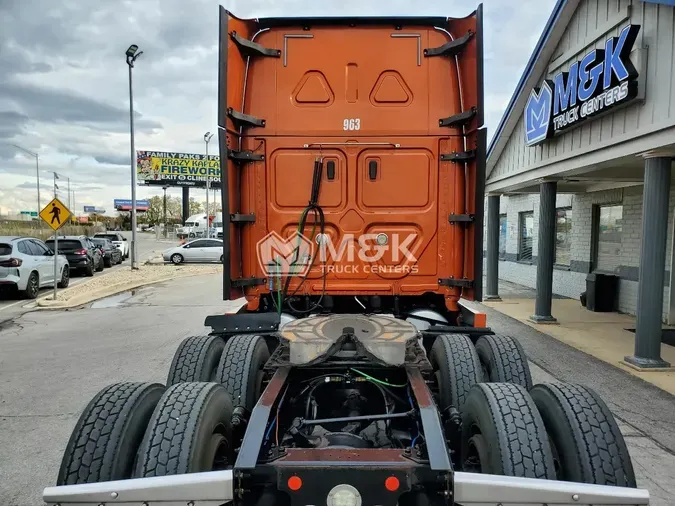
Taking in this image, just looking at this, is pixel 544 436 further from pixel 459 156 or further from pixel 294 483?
pixel 459 156

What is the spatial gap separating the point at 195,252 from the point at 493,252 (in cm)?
1782

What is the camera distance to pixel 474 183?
4.34 m

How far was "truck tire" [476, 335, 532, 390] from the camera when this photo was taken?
12.3 feet

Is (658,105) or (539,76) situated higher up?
(539,76)

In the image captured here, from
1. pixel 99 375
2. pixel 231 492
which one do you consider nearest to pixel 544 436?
pixel 231 492

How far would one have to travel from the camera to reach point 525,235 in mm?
17578

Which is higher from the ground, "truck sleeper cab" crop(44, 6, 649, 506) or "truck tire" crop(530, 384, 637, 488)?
"truck sleeper cab" crop(44, 6, 649, 506)

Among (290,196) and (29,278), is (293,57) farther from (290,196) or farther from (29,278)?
(29,278)

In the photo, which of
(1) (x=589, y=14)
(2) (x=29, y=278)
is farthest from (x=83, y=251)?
(1) (x=589, y=14)

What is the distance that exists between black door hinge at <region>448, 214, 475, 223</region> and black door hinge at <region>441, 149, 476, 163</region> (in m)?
0.49

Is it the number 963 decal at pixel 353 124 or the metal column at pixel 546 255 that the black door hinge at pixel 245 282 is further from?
the metal column at pixel 546 255

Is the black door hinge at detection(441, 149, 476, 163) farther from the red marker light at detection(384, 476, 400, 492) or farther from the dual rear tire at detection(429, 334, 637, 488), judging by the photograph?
the red marker light at detection(384, 476, 400, 492)

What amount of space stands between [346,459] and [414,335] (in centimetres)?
133

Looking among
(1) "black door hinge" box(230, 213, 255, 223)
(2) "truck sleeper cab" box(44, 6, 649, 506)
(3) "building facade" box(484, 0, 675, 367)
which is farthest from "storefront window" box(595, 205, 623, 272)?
(1) "black door hinge" box(230, 213, 255, 223)
